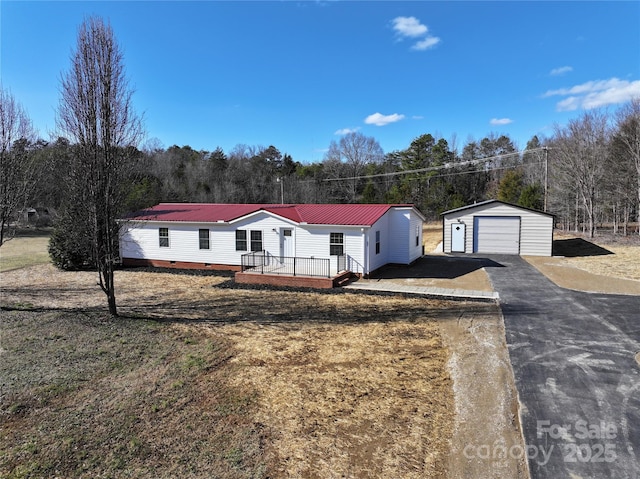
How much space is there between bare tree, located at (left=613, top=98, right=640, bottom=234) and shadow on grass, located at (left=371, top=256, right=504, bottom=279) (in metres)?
17.2

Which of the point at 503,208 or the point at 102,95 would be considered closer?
the point at 102,95

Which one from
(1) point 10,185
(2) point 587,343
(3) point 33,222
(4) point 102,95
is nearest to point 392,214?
(2) point 587,343

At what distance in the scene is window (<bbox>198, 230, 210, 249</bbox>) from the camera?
1945cm

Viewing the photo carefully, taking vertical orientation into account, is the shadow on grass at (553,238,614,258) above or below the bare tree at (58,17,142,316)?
below

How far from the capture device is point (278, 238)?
17875 millimetres

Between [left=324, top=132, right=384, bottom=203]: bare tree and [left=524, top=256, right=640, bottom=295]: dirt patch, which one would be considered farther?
[left=324, top=132, right=384, bottom=203]: bare tree

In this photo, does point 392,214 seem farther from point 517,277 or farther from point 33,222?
point 33,222

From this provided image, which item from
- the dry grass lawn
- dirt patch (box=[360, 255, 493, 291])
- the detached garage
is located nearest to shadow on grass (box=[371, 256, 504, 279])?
dirt patch (box=[360, 255, 493, 291])

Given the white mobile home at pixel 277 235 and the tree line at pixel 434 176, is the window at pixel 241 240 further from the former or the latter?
the tree line at pixel 434 176

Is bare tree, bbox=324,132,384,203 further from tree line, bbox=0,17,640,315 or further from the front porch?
the front porch

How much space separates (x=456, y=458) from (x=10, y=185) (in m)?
15.0

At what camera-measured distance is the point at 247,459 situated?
Result: 4.75 metres

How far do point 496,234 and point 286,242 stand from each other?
13202 millimetres

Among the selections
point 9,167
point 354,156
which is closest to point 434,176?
point 354,156
